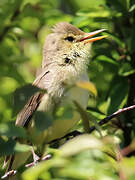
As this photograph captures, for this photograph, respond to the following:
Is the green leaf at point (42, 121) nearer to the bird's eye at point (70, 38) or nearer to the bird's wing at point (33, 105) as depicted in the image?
the bird's wing at point (33, 105)

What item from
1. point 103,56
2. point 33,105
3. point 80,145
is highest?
point 80,145

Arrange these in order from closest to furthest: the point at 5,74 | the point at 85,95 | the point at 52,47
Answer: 1. the point at 85,95
2. the point at 52,47
3. the point at 5,74

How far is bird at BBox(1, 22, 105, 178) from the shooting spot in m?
2.24

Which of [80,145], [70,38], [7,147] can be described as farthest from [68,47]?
[80,145]

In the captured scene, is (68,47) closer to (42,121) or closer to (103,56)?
(103,56)

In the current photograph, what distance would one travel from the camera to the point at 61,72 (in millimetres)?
2381

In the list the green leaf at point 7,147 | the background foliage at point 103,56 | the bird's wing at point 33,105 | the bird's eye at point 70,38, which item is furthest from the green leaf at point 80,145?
the bird's eye at point 70,38

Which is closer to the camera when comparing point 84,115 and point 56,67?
point 84,115

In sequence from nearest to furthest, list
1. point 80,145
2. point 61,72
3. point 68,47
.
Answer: point 80,145 → point 61,72 → point 68,47

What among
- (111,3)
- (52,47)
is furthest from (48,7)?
(111,3)

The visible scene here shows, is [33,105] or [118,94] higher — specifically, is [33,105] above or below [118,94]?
above

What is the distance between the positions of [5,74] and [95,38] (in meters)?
0.89

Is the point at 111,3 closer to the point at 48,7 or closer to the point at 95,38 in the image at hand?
the point at 95,38

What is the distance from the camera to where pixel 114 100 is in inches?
97.1
